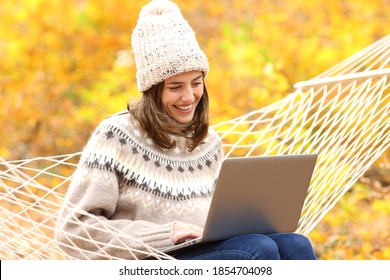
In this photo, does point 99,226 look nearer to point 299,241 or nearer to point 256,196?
point 256,196

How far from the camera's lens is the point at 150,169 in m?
1.94

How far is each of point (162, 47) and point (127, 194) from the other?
0.39 meters

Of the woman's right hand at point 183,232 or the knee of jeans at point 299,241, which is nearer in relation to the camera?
the woman's right hand at point 183,232

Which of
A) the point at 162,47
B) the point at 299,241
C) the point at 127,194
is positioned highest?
the point at 162,47

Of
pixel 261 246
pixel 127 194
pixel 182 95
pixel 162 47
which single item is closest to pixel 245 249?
pixel 261 246

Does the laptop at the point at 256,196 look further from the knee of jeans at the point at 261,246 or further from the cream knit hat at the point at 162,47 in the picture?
the cream knit hat at the point at 162,47

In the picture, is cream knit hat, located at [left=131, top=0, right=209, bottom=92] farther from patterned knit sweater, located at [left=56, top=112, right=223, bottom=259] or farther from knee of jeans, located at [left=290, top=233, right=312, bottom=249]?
knee of jeans, located at [left=290, top=233, right=312, bottom=249]

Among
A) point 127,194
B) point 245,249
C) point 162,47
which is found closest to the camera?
point 245,249

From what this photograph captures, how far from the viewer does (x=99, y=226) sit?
A: 1.79m

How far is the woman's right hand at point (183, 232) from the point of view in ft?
5.84

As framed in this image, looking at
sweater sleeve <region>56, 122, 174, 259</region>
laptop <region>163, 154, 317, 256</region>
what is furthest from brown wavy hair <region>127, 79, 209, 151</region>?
laptop <region>163, 154, 317, 256</region>

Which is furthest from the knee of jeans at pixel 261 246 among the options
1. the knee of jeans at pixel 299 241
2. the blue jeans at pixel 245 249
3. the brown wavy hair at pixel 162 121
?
the brown wavy hair at pixel 162 121

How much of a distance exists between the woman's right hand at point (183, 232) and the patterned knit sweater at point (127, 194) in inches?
0.6
